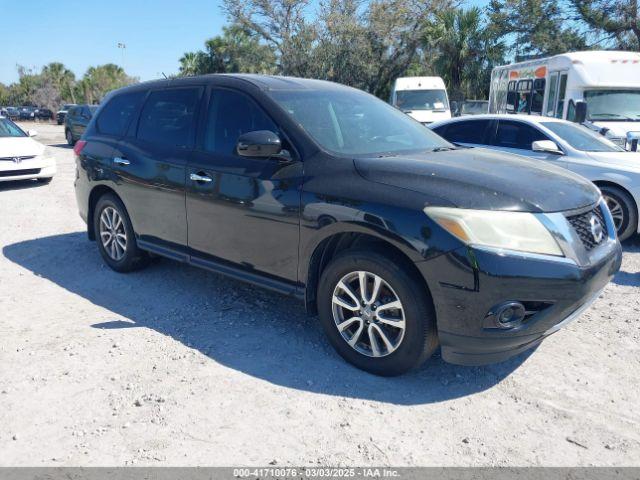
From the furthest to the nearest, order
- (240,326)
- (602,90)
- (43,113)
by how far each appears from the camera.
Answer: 1. (43,113)
2. (602,90)
3. (240,326)

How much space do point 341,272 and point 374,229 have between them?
38 centimetres

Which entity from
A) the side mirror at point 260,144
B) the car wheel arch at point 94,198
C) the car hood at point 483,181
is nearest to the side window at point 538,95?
the car hood at point 483,181

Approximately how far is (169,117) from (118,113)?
3.18ft

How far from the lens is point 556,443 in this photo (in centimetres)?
285

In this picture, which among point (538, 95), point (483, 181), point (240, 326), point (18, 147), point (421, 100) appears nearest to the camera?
point (483, 181)

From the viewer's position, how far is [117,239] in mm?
5512

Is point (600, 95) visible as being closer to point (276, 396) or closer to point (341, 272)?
point (341, 272)

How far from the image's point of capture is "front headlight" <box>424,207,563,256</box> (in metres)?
3.01

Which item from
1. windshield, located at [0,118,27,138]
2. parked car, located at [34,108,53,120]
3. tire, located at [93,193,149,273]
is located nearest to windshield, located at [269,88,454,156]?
tire, located at [93,193,149,273]

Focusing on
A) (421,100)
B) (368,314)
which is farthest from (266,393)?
(421,100)

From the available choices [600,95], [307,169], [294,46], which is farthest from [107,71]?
[307,169]

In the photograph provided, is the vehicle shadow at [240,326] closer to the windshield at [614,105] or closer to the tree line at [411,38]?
the windshield at [614,105]

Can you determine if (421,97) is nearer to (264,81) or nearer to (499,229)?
(264,81)

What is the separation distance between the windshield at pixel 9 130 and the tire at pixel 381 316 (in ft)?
34.1
